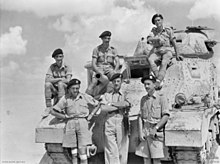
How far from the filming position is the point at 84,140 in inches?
258

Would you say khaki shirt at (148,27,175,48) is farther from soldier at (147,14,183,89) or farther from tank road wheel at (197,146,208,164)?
tank road wheel at (197,146,208,164)

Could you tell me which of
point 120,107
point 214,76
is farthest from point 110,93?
point 214,76

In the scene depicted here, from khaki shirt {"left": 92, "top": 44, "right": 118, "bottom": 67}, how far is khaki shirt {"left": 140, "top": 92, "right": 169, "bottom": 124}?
1.60m

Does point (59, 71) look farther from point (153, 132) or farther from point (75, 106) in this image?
point (153, 132)

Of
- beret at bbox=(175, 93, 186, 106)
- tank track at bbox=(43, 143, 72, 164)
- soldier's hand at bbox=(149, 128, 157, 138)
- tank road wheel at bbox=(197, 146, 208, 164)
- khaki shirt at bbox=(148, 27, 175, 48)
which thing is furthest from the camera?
khaki shirt at bbox=(148, 27, 175, 48)

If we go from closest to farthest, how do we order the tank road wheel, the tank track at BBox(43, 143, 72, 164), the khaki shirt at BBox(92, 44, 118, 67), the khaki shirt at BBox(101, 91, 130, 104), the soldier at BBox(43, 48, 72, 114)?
the tank road wheel → the khaki shirt at BBox(101, 91, 130, 104) → the tank track at BBox(43, 143, 72, 164) → the soldier at BBox(43, 48, 72, 114) → the khaki shirt at BBox(92, 44, 118, 67)

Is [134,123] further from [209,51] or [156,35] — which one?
[209,51]

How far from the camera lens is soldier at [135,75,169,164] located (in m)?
6.19

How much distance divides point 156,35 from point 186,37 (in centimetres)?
214

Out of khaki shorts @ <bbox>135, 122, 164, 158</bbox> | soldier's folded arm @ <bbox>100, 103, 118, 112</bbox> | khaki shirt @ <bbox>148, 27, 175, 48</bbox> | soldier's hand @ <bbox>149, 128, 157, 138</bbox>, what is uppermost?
khaki shirt @ <bbox>148, 27, 175, 48</bbox>

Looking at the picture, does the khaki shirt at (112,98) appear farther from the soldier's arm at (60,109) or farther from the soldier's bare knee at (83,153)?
the soldier's bare knee at (83,153)

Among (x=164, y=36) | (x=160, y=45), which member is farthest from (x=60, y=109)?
(x=164, y=36)

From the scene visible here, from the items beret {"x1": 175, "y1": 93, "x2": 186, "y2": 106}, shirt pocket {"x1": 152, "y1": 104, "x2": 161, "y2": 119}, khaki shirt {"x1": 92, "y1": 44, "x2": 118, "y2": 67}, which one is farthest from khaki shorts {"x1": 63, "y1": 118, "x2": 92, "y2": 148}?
beret {"x1": 175, "y1": 93, "x2": 186, "y2": 106}

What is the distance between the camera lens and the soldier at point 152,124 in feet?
20.3
